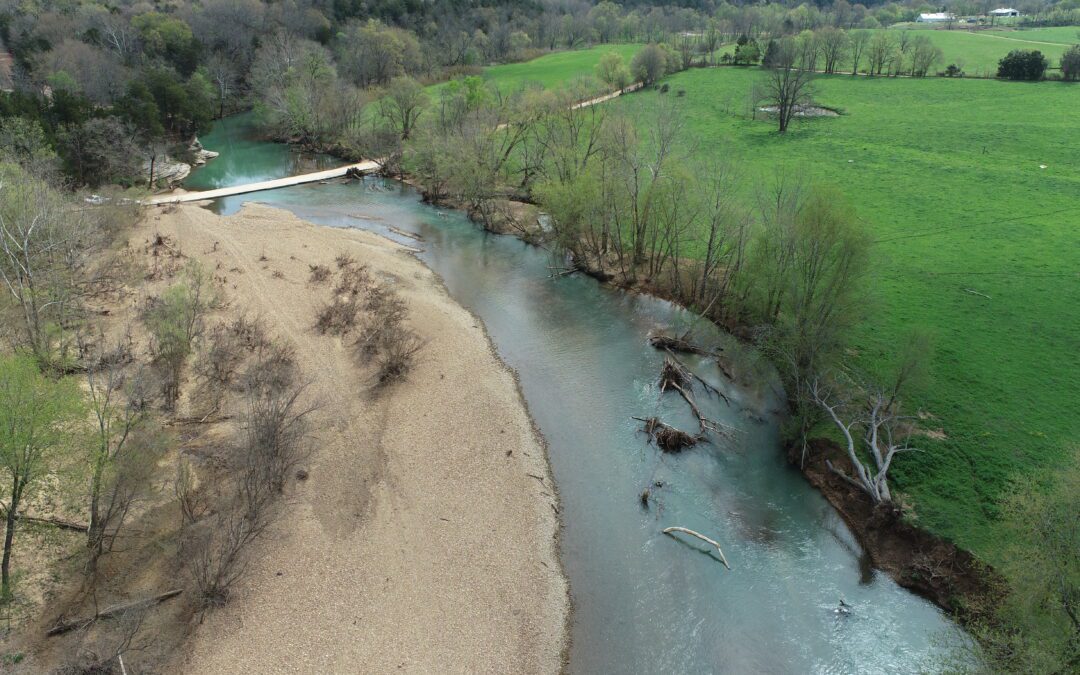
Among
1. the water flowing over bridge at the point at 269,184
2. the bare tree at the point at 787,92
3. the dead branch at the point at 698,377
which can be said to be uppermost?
the bare tree at the point at 787,92

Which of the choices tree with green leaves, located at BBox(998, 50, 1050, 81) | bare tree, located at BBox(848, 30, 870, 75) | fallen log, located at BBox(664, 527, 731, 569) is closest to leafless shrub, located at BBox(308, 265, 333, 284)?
fallen log, located at BBox(664, 527, 731, 569)

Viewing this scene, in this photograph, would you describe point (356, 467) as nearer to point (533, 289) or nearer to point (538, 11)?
point (533, 289)

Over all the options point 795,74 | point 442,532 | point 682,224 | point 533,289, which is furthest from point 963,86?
point 442,532

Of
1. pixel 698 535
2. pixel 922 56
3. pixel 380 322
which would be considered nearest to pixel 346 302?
pixel 380 322

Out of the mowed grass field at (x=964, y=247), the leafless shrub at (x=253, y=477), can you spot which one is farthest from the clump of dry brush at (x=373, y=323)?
the mowed grass field at (x=964, y=247)

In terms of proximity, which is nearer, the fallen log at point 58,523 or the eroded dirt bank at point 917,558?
the fallen log at point 58,523

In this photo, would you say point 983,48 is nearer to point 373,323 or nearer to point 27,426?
point 373,323

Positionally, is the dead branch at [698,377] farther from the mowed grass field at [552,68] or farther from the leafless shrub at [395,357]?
the mowed grass field at [552,68]
